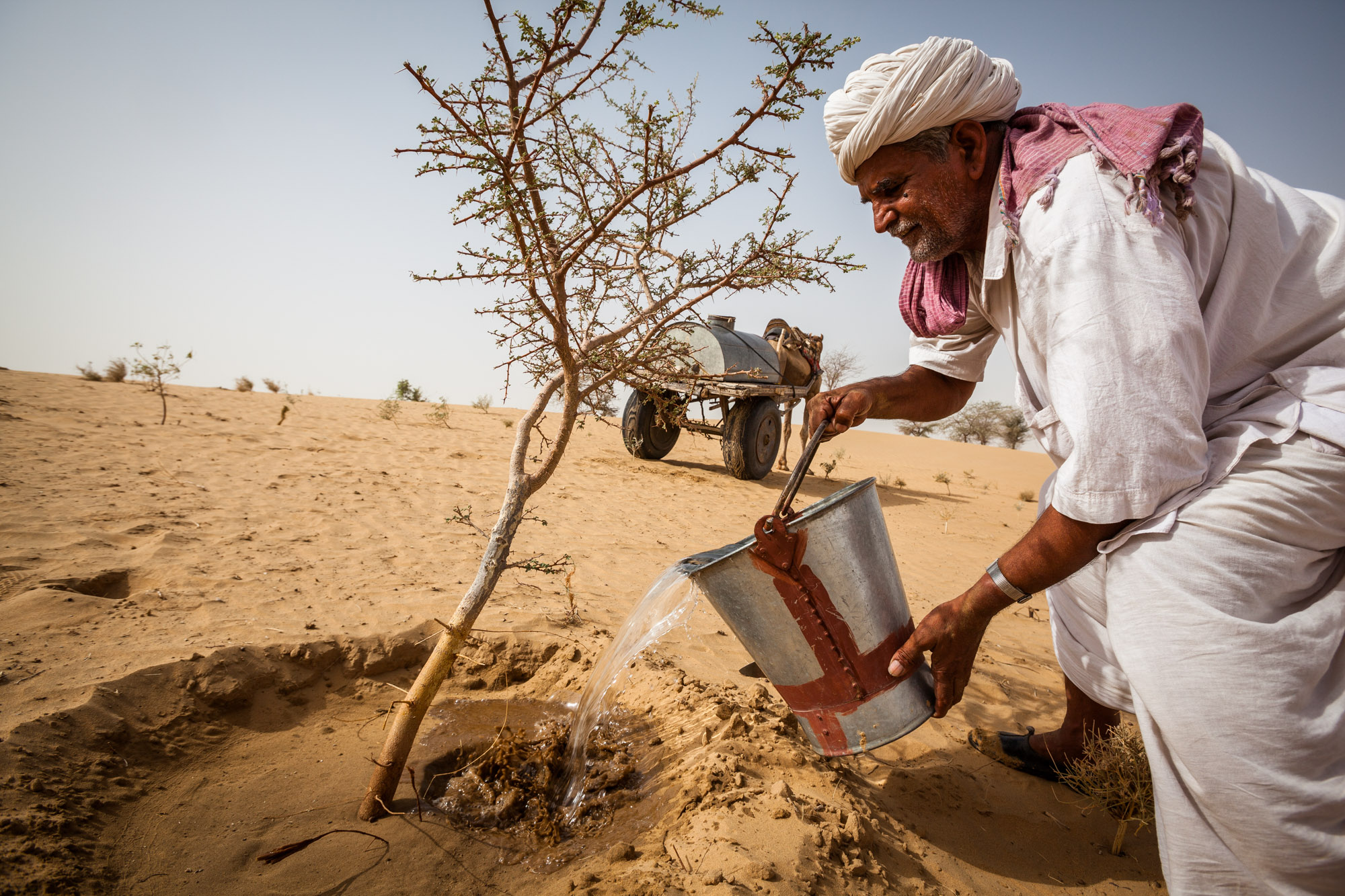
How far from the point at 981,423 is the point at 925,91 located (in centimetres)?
3736

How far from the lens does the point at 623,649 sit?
7.85 feet

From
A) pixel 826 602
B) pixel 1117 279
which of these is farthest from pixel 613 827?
pixel 1117 279

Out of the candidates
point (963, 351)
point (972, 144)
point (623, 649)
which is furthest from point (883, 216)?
point (623, 649)

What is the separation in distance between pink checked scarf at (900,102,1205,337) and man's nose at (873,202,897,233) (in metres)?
0.27

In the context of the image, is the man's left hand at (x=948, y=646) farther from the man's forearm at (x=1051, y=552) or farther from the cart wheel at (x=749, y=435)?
the cart wheel at (x=749, y=435)

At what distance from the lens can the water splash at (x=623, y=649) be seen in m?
2.14

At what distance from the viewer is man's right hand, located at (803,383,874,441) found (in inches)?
75.9

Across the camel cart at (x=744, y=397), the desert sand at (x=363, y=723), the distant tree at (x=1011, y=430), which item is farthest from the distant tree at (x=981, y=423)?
the desert sand at (x=363, y=723)

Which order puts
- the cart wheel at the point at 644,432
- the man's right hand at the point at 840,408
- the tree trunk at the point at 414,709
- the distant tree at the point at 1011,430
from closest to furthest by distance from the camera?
the man's right hand at the point at 840,408 < the tree trunk at the point at 414,709 < the cart wheel at the point at 644,432 < the distant tree at the point at 1011,430

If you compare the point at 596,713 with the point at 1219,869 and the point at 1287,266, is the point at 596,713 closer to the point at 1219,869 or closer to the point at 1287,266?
the point at 1219,869

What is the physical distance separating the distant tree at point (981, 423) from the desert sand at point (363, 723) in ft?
109

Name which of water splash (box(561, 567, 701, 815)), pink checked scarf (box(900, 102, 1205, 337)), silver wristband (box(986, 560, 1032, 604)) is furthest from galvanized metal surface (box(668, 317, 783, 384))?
silver wristband (box(986, 560, 1032, 604))

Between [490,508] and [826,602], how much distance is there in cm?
485

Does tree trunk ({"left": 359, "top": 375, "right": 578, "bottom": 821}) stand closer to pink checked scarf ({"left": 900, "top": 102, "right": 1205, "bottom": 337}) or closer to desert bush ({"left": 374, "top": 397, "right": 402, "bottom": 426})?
pink checked scarf ({"left": 900, "top": 102, "right": 1205, "bottom": 337})
